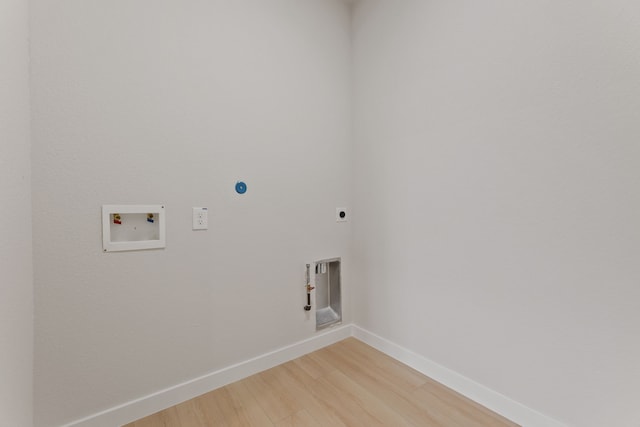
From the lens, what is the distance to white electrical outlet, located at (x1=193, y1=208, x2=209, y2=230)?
60.7 inches

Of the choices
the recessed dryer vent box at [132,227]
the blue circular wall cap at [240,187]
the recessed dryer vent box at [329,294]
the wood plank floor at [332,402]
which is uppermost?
the blue circular wall cap at [240,187]

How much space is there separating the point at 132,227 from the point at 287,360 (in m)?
1.32

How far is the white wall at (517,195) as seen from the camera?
1.08 metres

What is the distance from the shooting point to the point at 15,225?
3.32 ft

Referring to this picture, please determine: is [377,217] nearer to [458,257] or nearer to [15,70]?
[458,257]

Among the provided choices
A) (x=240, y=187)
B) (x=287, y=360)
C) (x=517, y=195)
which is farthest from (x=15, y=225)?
(x=517, y=195)

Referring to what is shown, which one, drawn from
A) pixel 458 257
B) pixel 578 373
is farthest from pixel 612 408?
pixel 458 257

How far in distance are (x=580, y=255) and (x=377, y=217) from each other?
1.14 metres

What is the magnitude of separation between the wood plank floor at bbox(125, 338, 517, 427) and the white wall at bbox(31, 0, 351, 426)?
0.60ft

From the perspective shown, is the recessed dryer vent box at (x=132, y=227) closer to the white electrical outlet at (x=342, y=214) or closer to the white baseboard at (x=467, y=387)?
the white electrical outlet at (x=342, y=214)

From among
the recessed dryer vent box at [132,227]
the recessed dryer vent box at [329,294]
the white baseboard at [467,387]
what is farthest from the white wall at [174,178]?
the white baseboard at [467,387]

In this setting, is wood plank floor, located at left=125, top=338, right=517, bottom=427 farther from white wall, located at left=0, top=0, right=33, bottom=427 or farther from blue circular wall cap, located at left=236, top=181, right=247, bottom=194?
blue circular wall cap, located at left=236, top=181, right=247, bottom=194

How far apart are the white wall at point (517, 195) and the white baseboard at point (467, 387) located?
43 millimetres

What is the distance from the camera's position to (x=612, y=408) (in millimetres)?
1102
